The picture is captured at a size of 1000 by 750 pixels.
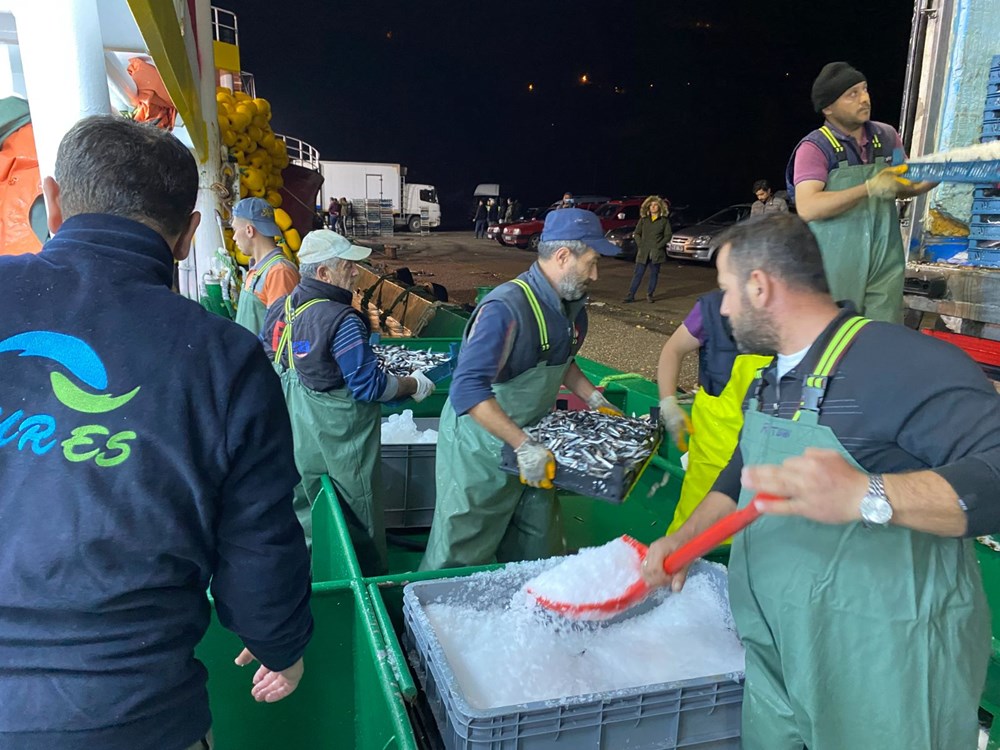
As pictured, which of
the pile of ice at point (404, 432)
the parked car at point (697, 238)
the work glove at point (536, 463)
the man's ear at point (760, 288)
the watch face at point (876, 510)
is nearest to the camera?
the watch face at point (876, 510)

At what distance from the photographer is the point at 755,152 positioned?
114 feet

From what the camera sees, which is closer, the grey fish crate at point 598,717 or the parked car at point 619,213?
the grey fish crate at point 598,717

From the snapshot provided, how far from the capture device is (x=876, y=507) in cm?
128

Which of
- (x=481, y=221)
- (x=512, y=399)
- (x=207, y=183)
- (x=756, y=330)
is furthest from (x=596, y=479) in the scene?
(x=481, y=221)

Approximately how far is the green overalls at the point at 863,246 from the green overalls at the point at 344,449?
7.37ft

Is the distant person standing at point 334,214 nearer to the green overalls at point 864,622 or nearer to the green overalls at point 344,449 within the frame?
the green overalls at point 344,449

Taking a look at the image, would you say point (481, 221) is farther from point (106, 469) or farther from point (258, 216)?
point (106, 469)

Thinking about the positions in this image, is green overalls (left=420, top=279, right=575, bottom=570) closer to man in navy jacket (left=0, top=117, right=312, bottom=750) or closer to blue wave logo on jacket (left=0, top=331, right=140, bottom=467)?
man in navy jacket (left=0, top=117, right=312, bottom=750)

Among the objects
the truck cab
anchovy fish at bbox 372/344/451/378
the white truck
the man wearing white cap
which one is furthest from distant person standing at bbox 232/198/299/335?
the truck cab

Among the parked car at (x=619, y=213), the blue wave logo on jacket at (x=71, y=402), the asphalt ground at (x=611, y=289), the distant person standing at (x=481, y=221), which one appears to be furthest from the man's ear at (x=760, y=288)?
the distant person standing at (x=481, y=221)

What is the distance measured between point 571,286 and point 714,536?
145 centimetres

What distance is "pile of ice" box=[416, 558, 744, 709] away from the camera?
1816 mm

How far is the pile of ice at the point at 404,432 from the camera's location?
4.10 metres

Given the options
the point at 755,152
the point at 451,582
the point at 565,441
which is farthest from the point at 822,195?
the point at 755,152
